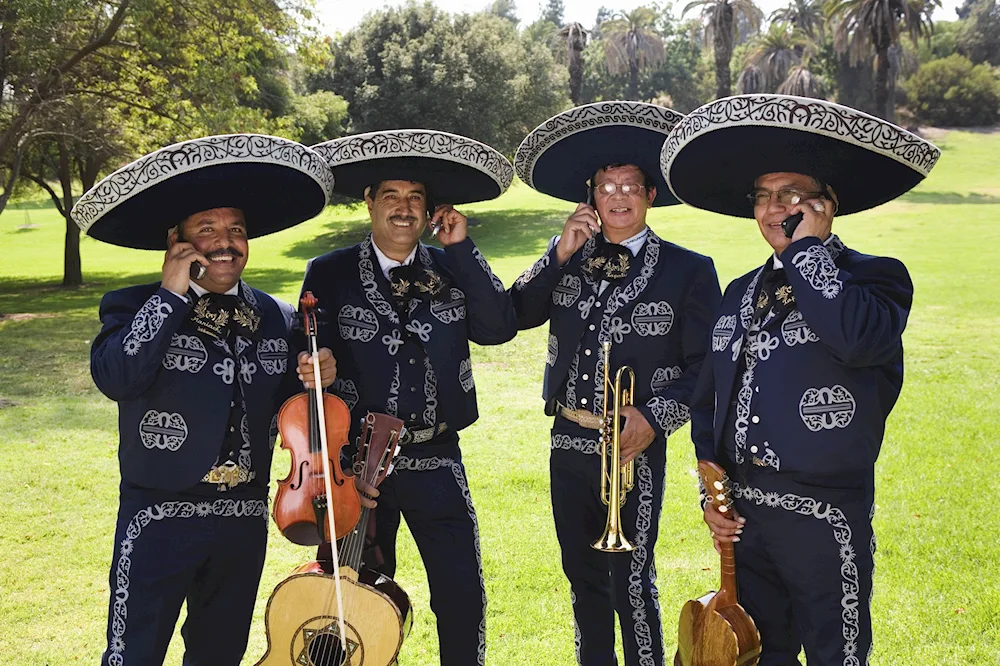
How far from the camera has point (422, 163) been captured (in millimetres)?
4121

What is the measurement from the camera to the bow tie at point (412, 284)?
4094 mm

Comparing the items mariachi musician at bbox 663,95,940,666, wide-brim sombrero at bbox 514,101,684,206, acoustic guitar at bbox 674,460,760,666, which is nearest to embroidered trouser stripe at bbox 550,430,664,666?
acoustic guitar at bbox 674,460,760,666

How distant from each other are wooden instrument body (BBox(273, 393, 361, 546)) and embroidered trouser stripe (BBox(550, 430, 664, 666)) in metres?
1.10

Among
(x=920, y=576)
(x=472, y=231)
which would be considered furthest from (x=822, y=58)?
(x=920, y=576)

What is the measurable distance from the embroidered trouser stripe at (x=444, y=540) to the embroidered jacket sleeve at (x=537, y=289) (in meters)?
0.80

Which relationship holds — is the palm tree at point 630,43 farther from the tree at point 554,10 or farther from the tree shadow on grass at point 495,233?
the tree at point 554,10

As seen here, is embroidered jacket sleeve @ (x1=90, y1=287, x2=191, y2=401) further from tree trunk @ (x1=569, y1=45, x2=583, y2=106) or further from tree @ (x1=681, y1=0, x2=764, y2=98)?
tree trunk @ (x1=569, y1=45, x2=583, y2=106)

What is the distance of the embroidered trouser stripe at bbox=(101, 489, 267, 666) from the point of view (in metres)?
3.34

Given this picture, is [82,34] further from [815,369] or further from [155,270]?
[815,369]

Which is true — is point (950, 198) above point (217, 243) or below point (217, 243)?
above

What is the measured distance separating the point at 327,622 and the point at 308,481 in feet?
1.72

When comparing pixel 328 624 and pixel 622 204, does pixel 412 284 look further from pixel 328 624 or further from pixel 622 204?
pixel 328 624

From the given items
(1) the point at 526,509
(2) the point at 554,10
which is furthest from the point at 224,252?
(2) the point at 554,10

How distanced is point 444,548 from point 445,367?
0.82 m
